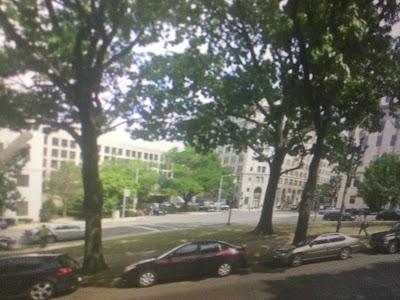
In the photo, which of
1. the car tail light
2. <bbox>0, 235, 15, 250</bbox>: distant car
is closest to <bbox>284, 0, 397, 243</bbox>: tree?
the car tail light

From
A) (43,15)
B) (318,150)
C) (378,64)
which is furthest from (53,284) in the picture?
(378,64)

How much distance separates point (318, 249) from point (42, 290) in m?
A: 9.55

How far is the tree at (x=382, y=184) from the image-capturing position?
25.6 m

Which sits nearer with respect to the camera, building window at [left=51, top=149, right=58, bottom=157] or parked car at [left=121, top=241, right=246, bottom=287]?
parked car at [left=121, top=241, right=246, bottom=287]

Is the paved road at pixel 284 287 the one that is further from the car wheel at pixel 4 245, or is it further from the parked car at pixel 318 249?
the car wheel at pixel 4 245

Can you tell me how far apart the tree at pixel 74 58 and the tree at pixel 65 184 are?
445 cm

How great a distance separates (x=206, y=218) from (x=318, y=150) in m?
6.77

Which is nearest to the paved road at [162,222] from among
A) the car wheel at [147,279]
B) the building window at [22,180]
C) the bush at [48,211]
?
the bush at [48,211]

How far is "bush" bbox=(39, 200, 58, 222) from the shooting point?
13.7 meters

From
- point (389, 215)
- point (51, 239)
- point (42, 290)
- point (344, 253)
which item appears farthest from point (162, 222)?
point (389, 215)

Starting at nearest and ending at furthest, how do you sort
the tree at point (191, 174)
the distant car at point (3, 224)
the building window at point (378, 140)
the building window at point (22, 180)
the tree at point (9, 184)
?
the tree at point (9, 184)
the distant car at point (3, 224)
the building window at point (22, 180)
the tree at point (191, 174)
the building window at point (378, 140)

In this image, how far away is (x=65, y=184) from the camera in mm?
15672

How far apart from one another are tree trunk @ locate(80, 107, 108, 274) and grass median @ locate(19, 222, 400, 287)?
0.53 meters

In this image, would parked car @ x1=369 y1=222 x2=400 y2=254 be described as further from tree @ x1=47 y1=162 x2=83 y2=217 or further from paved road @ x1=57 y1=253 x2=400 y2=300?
tree @ x1=47 y1=162 x2=83 y2=217
